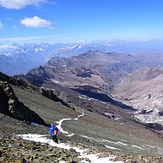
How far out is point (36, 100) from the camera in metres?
58.9

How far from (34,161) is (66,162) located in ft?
7.96

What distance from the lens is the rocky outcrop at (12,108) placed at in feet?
112

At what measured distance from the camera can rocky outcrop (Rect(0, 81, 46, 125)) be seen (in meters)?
34.1

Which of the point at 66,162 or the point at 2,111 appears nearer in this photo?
the point at 66,162

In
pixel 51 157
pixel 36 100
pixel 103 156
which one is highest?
pixel 51 157

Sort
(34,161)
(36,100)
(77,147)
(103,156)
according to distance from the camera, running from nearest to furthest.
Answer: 1. (34,161)
2. (103,156)
3. (77,147)
4. (36,100)

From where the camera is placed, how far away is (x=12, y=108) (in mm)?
34344

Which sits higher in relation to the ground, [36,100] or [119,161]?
[119,161]

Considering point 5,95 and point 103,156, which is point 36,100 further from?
point 103,156

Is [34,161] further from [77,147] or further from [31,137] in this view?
[31,137]

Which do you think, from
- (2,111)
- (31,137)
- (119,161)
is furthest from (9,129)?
(119,161)

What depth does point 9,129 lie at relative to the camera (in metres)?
25.8

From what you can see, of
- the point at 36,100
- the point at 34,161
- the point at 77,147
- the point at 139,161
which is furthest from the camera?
the point at 36,100

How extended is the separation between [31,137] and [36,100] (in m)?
34.5
